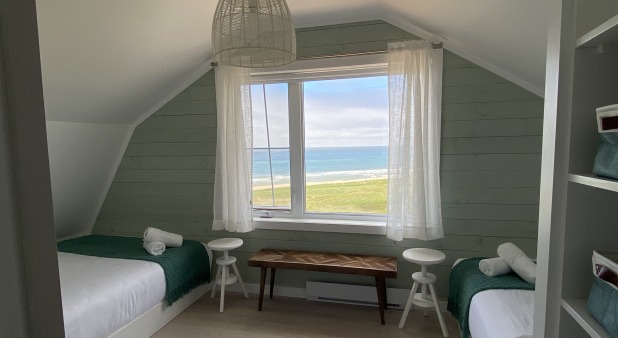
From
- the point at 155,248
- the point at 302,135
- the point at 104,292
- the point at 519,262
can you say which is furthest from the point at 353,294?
the point at 104,292

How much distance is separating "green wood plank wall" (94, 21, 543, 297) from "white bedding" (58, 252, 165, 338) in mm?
786

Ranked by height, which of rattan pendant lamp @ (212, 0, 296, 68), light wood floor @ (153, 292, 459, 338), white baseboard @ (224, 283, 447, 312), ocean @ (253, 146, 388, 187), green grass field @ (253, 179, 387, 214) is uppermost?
rattan pendant lamp @ (212, 0, 296, 68)

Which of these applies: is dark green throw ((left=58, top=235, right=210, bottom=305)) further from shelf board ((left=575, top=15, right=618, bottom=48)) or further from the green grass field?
shelf board ((left=575, top=15, right=618, bottom=48))

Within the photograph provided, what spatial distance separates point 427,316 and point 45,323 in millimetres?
2684

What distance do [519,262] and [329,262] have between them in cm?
127

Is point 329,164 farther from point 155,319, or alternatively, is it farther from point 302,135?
point 155,319

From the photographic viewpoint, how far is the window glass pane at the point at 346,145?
9.40 ft

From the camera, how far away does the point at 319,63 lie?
279cm

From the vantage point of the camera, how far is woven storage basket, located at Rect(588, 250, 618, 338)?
78 centimetres

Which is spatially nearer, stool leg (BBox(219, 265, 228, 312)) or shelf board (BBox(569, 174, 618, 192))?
shelf board (BBox(569, 174, 618, 192))

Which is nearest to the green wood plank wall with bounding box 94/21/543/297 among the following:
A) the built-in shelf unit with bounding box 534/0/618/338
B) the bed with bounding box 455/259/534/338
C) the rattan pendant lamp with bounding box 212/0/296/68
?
the bed with bounding box 455/259/534/338

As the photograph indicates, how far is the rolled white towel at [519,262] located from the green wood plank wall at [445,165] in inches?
17.4

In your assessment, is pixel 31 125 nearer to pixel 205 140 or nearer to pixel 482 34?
pixel 482 34

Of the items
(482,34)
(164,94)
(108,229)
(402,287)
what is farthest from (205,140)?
(482,34)
